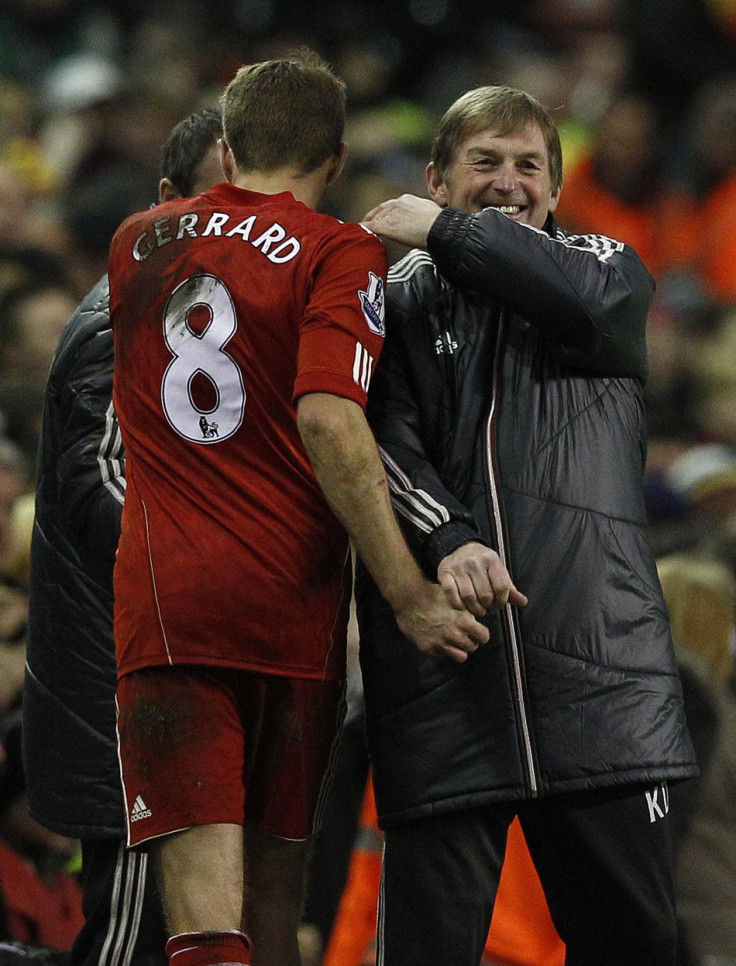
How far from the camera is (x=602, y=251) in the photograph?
345 cm

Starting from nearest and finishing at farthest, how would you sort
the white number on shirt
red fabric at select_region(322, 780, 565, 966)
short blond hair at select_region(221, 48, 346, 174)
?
the white number on shirt, short blond hair at select_region(221, 48, 346, 174), red fabric at select_region(322, 780, 565, 966)

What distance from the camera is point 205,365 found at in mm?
3295

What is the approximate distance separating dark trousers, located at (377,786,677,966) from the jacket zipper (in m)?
0.11

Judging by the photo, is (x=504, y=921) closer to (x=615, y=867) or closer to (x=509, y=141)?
(x=615, y=867)

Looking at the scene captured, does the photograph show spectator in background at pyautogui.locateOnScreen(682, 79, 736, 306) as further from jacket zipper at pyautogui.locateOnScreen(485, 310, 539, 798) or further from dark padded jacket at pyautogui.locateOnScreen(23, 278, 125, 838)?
jacket zipper at pyautogui.locateOnScreen(485, 310, 539, 798)

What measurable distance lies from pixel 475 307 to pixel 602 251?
0.91 feet

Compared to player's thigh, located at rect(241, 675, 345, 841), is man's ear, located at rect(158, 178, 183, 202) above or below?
above

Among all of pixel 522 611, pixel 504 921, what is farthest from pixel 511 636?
pixel 504 921

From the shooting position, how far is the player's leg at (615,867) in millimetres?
3287

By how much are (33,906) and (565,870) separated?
204cm

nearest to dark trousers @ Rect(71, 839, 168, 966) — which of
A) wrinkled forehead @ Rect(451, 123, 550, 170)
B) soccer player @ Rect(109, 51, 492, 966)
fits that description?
soccer player @ Rect(109, 51, 492, 966)

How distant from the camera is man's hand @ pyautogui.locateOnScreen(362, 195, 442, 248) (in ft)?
11.0

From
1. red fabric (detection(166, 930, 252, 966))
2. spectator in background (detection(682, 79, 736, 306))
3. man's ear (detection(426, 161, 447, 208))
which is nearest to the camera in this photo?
red fabric (detection(166, 930, 252, 966))

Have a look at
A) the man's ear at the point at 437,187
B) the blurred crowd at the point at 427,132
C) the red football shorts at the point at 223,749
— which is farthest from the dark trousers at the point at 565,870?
the blurred crowd at the point at 427,132
